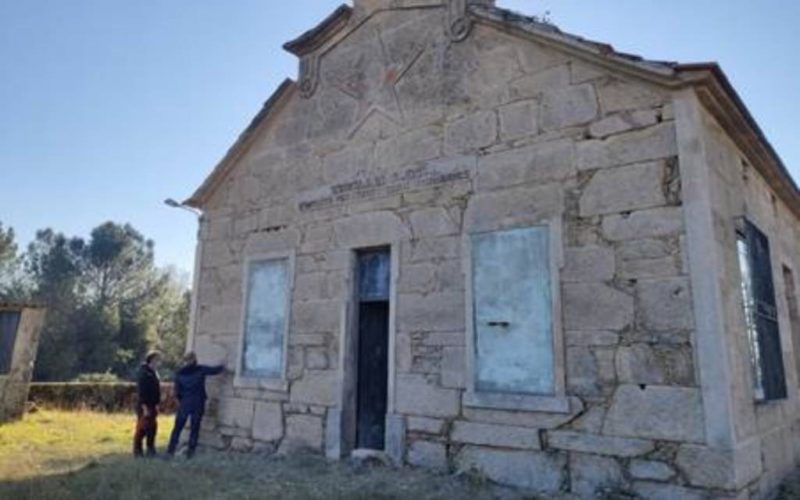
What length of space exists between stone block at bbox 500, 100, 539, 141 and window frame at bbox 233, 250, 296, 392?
3.55 meters

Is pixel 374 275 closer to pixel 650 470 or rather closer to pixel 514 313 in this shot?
pixel 514 313

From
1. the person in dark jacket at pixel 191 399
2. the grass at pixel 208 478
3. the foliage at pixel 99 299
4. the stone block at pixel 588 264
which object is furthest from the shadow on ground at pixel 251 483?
the foliage at pixel 99 299

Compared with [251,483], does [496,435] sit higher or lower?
higher

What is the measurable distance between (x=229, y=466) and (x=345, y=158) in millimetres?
4330

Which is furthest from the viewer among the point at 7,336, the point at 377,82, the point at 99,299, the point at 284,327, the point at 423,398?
the point at 99,299

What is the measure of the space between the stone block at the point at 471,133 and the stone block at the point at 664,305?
Answer: 94.6 inches

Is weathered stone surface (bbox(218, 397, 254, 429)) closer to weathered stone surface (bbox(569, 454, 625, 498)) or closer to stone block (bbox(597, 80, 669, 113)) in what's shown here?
weathered stone surface (bbox(569, 454, 625, 498))

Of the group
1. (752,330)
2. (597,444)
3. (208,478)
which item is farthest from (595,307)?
(208,478)

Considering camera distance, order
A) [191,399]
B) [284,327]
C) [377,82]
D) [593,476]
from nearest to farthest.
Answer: [593,476]
[377,82]
[284,327]
[191,399]

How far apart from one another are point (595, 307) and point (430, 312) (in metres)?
1.88

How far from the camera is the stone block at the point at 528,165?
5789 millimetres

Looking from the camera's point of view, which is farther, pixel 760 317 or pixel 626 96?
pixel 760 317

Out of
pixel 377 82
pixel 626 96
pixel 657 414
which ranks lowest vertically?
pixel 657 414

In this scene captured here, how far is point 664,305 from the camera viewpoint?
496 centimetres
